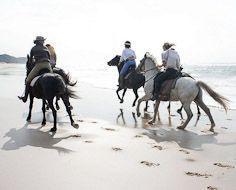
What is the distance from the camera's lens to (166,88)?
34.5 feet

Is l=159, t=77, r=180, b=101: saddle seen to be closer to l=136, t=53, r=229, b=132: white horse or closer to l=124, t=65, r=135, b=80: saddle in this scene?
l=136, t=53, r=229, b=132: white horse

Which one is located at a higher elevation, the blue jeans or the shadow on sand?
the blue jeans

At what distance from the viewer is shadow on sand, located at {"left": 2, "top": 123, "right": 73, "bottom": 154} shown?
726 centimetres

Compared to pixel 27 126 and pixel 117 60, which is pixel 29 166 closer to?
pixel 27 126

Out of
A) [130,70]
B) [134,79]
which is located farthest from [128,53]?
[134,79]

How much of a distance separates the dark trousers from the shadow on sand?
3.54m

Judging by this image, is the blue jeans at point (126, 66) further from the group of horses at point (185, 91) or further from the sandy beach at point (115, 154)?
the sandy beach at point (115, 154)

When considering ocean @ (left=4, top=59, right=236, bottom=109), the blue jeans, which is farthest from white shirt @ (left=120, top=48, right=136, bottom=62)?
ocean @ (left=4, top=59, right=236, bottom=109)

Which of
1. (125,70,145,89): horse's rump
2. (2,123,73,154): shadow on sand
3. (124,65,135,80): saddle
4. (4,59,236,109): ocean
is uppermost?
(124,65,135,80): saddle

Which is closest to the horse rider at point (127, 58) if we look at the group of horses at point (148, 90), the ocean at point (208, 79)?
the ocean at point (208, 79)

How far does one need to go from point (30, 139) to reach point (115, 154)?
7.69 feet

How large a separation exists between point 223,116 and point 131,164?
7459 mm

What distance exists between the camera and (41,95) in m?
10.0

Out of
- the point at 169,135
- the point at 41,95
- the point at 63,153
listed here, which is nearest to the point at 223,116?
the point at 169,135
